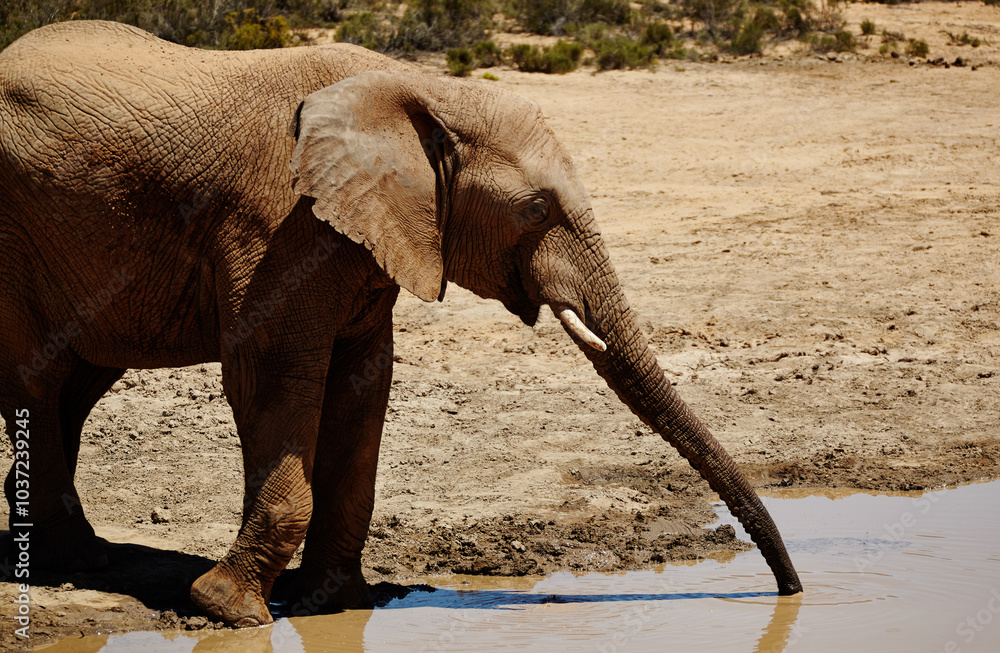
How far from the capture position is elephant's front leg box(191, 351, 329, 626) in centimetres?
469

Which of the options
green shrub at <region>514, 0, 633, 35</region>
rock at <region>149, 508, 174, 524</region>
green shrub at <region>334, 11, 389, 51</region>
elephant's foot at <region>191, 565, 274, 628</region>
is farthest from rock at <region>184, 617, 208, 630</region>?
green shrub at <region>514, 0, 633, 35</region>

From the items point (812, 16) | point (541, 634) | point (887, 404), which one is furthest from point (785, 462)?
point (812, 16)

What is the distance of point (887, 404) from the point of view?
8219mm

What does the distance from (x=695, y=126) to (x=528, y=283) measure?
33.0 feet

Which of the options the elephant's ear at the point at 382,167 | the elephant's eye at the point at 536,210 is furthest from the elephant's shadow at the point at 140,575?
the elephant's eye at the point at 536,210

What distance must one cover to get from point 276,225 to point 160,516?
241 centimetres

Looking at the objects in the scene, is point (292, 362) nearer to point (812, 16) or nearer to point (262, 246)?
point (262, 246)

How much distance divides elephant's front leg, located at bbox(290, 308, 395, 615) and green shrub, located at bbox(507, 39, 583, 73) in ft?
39.2

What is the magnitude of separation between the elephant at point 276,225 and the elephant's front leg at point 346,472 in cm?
29

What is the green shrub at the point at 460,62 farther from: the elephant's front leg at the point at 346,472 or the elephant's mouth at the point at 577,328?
the elephant's mouth at the point at 577,328

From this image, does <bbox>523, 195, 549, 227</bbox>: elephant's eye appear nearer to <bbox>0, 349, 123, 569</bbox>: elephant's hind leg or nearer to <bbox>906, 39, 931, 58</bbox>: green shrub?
<bbox>0, 349, 123, 569</bbox>: elephant's hind leg

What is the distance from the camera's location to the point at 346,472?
17.5 feet

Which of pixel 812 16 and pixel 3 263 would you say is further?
pixel 812 16

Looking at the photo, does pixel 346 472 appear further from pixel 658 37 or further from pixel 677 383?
pixel 658 37
